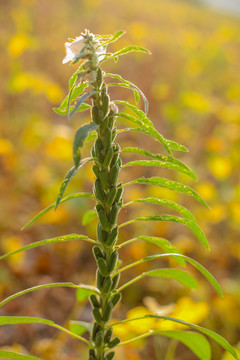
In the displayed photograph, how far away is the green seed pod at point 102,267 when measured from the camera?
0.63 meters

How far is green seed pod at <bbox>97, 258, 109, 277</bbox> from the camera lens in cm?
63

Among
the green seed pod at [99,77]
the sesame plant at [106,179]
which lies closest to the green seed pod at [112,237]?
the sesame plant at [106,179]

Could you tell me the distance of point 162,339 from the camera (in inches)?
70.4

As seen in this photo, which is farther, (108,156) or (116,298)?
(116,298)

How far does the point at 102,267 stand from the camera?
63cm

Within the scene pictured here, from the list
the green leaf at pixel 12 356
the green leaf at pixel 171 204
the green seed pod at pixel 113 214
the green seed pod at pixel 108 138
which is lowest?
the green leaf at pixel 12 356

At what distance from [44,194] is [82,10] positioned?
496 centimetres

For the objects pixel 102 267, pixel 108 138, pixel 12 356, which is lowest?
pixel 12 356

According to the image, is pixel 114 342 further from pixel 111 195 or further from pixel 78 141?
pixel 78 141

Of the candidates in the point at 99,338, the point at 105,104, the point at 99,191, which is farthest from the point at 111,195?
the point at 99,338

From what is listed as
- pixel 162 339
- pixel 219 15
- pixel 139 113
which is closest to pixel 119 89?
pixel 162 339

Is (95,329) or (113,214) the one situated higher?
(113,214)

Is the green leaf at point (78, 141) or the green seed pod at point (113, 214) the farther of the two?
the green seed pod at point (113, 214)

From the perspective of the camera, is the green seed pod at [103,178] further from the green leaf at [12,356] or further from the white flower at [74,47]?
the green leaf at [12,356]
